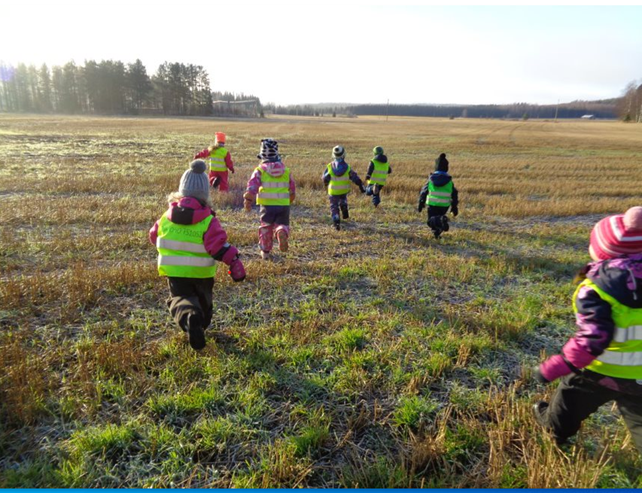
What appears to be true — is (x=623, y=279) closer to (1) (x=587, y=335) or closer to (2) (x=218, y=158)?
(1) (x=587, y=335)

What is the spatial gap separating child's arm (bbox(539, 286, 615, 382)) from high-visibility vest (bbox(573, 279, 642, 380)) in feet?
0.17

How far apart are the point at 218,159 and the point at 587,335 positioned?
1168cm

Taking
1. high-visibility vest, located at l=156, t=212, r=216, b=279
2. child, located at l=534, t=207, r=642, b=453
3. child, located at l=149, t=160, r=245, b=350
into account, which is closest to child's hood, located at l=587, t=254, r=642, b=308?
child, located at l=534, t=207, r=642, b=453

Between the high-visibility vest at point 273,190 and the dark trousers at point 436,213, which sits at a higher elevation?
the high-visibility vest at point 273,190

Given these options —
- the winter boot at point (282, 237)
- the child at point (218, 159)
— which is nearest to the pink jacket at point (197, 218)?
the winter boot at point (282, 237)

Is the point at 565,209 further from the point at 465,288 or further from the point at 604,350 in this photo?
the point at 604,350

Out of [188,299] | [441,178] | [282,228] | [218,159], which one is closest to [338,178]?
[441,178]

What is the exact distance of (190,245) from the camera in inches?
150

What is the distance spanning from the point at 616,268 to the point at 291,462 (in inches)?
104

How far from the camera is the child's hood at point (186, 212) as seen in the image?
3760mm

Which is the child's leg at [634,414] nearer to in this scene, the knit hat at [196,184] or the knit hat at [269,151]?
the knit hat at [196,184]

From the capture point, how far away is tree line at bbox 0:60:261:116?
80.1 metres

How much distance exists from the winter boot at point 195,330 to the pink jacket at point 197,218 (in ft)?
2.15

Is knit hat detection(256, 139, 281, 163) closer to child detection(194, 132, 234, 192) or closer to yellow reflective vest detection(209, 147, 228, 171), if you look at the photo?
child detection(194, 132, 234, 192)
